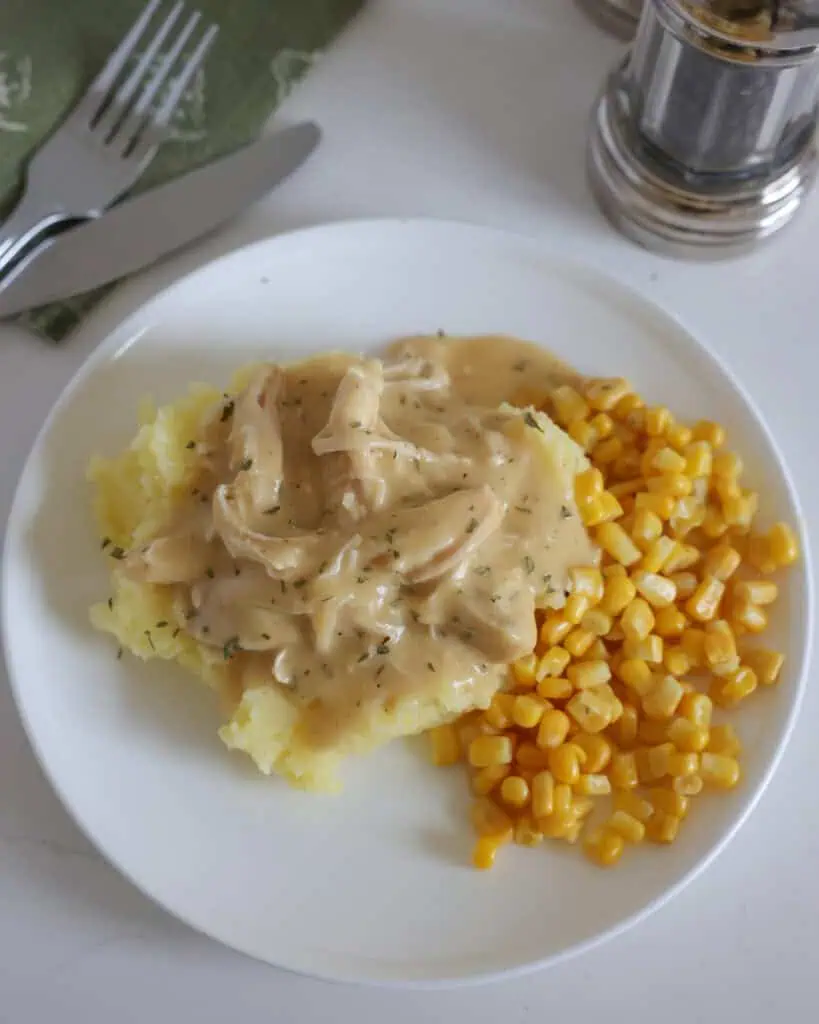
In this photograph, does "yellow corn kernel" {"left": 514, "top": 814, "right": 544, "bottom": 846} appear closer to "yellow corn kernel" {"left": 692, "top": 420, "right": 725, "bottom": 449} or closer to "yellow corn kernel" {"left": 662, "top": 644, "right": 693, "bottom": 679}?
"yellow corn kernel" {"left": 662, "top": 644, "right": 693, "bottom": 679}

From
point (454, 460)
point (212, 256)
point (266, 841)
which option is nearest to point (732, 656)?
point (454, 460)

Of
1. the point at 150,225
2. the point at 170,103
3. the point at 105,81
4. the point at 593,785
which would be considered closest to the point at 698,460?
the point at 593,785

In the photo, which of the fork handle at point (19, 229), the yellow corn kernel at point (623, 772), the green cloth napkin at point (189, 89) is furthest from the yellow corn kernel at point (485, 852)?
the fork handle at point (19, 229)

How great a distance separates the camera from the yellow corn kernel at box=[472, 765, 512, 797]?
6.41ft

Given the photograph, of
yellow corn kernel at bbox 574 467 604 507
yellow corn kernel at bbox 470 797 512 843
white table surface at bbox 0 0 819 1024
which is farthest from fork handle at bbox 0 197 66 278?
yellow corn kernel at bbox 470 797 512 843

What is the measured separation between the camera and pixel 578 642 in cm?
203

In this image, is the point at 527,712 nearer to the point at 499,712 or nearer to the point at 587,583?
the point at 499,712

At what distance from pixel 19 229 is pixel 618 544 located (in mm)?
1320

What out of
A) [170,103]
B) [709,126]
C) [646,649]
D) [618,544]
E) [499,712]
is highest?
[709,126]

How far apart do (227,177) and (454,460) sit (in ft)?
2.76

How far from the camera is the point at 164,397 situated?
2.13 meters

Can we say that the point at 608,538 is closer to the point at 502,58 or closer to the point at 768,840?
the point at 768,840

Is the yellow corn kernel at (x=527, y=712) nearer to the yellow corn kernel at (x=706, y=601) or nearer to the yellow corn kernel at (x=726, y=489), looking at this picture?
the yellow corn kernel at (x=706, y=601)

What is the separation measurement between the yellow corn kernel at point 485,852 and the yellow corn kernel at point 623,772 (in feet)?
0.78
